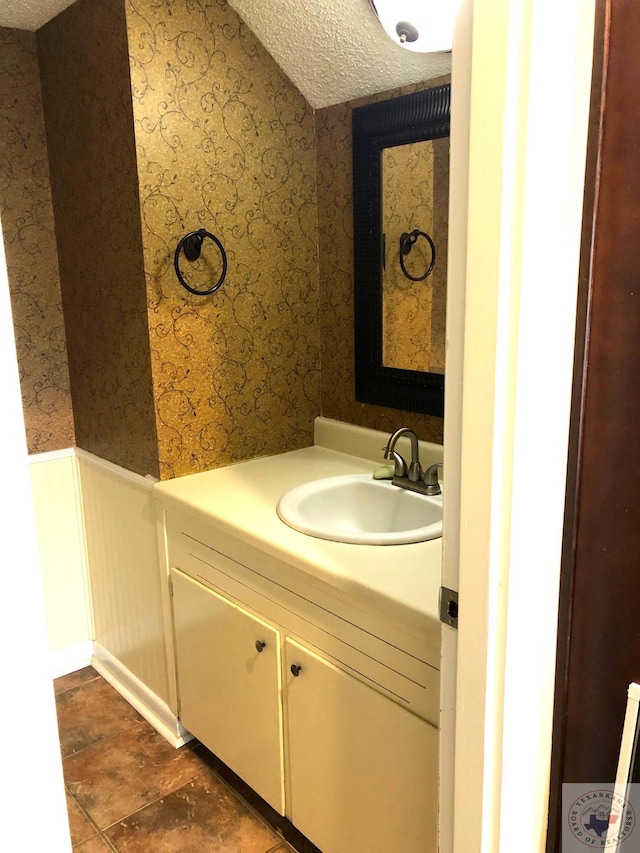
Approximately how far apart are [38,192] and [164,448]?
0.95m

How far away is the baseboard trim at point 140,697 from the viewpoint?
2.08 m

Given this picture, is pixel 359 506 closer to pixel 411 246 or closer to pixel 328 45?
pixel 411 246

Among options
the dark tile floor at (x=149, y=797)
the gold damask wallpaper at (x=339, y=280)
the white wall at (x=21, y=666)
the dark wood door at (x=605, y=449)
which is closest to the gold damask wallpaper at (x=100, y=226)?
the gold damask wallpaper at (x=339, y=280)

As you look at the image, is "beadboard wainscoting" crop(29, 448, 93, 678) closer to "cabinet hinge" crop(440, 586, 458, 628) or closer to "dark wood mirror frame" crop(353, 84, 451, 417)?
"dark wood mirror frame" crop(353, 84, 451, 417)

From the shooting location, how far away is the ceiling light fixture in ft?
→ 5.29

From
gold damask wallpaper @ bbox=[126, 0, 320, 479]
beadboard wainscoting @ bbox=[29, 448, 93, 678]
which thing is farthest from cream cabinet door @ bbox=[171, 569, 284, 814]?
beadboard wainscoting @ bbox=[29, 448, 93, 678]

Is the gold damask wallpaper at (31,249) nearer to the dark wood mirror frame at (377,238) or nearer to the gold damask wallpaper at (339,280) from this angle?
the gold damask wallpaper at (339,280)

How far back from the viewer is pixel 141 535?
2047mm

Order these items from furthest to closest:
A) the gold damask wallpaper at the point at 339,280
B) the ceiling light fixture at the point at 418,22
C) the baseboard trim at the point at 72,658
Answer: the baseboard trim at the point at 72,658 < the gold damask wallpaper at the point at 339,280 < the ceiling light fixture at the point at 418,22

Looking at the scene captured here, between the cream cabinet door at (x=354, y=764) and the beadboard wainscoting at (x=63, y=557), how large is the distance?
1138mm

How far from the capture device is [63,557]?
2387mm

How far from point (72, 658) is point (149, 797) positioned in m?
0.73

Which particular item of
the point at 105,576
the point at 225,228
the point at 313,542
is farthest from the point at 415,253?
the point at 105,576

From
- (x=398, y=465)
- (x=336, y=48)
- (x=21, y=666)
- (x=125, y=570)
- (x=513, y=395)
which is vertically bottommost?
(x=125, y=570)
